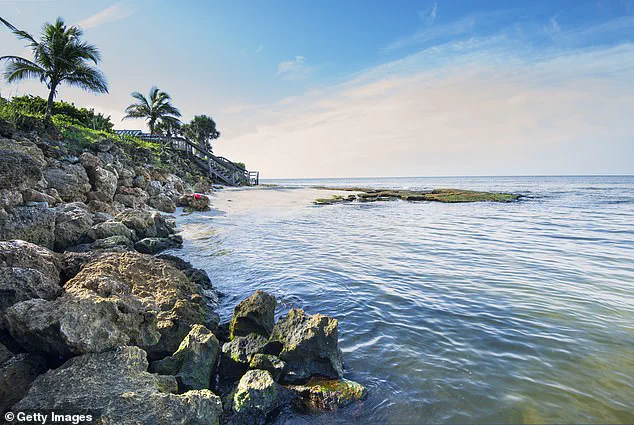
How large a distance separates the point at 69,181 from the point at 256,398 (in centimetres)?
1227

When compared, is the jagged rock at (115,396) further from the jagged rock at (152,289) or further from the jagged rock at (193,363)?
the jagged rock at (152,289)

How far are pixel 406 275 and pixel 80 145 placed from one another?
59.9 ft

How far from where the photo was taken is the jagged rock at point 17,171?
6859 millimetres

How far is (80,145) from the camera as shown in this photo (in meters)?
16.5

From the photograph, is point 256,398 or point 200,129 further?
point 200,129

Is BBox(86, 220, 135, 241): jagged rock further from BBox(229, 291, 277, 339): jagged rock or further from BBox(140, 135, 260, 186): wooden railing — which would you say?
BBox(140, 135, 260, 186): wooden railing

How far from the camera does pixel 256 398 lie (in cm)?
334

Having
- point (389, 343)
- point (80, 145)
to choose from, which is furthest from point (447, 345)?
point (80, 145)

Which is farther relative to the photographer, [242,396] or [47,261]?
[47,261]

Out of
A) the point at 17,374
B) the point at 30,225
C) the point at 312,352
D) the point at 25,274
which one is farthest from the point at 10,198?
the point at 312,352

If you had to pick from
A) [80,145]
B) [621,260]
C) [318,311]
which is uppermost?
[80,145]

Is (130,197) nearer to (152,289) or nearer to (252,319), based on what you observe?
(152,289)

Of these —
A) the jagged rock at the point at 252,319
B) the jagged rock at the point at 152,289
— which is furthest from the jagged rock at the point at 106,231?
the jagged rock at the point at 252,319

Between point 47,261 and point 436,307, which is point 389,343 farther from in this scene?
point 47,261
